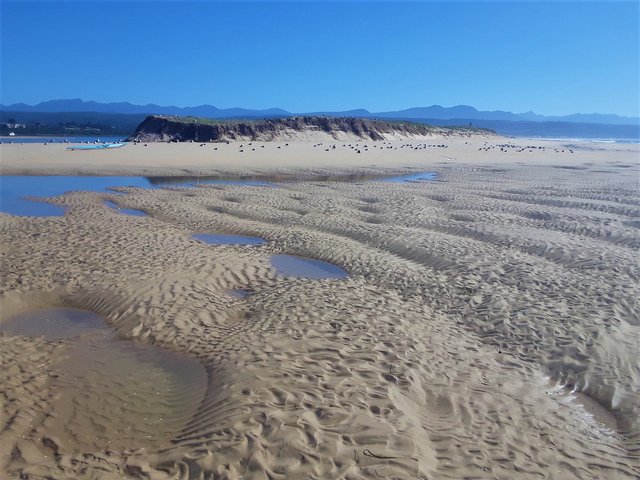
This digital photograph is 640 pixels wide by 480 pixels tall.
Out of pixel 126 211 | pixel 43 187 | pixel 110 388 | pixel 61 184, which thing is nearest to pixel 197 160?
pixel 61 184

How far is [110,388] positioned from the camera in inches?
233

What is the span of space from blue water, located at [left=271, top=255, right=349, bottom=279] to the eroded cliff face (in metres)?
45.6

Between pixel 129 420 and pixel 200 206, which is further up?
pixel 200 206

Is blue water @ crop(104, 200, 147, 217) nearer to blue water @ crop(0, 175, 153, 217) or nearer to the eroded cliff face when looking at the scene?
blue water @ crop(0, 175, 153, 217)

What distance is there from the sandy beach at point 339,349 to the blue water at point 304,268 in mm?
283

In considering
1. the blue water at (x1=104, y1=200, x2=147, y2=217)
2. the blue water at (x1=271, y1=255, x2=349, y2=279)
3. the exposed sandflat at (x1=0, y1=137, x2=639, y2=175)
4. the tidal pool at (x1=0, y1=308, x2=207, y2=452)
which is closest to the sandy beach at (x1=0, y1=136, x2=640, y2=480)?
the tidal pool at (x1=0, y1=308, x2=207, y2=452)

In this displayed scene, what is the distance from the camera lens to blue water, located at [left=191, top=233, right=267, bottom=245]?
13052mm

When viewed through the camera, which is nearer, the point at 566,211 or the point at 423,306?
the point at 423,306

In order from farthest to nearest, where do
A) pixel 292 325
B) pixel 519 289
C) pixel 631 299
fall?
1. pixel 519 289
2. pixel 631 299
3. pixel 292 325

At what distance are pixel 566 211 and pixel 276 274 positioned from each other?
38.6 ft

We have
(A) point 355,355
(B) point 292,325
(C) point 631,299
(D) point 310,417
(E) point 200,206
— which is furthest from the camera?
(E) point 200,206

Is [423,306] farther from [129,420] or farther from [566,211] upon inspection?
[566,211]

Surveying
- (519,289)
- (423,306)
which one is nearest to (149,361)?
(423,306)

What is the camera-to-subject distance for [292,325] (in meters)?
7.35
